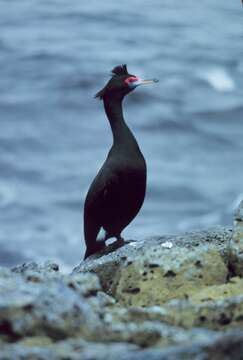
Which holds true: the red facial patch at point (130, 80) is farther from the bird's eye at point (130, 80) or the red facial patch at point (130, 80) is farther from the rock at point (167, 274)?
the rock at point (167, 274)

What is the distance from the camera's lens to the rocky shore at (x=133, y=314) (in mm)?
3484

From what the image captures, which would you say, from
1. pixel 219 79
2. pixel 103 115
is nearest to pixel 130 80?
pixel 103 115

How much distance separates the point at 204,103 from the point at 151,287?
18244 millimetres

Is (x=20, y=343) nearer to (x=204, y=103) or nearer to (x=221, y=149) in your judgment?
(x=221, y=149)

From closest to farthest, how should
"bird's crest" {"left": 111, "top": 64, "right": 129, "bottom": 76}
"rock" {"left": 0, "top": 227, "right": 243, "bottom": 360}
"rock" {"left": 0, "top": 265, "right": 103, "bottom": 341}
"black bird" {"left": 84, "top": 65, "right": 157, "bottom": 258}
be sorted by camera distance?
"rock" {"left": 0, "top": 227, "right": 243, "bottom": 360} → "rock" {"left": 0, "top": 265, "right": 103, "bottom": 341} → "black bird" {"left": 84, "top": 65, "right": 157, "bottom": 258} → "bird's crest" {"left": 111, "top": 64, "right": 129, "bottom": 76}

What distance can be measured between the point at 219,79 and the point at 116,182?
16.7 meters

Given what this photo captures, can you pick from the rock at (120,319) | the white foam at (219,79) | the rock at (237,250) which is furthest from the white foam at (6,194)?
the rock at (120,319)

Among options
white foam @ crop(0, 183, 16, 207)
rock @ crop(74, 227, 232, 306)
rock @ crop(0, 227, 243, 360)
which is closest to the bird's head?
rock @ crop(74, 227, 232, 306)

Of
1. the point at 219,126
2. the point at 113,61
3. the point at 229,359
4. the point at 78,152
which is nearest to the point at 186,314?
the point at 229,359

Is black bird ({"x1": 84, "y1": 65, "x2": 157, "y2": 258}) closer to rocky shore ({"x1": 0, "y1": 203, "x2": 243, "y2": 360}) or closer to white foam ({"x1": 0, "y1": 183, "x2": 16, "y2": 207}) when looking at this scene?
rocky shore ({"x1": 0, "y1": 203, "x2": 243, "y2": 360})

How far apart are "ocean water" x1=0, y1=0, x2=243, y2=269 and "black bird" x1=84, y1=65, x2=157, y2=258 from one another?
741cm

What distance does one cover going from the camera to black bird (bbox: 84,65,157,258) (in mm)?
8391

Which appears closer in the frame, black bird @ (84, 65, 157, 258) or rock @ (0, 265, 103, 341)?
rock @ (0, 265, 103, 341)

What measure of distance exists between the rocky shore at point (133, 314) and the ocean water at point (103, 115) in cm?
1074
